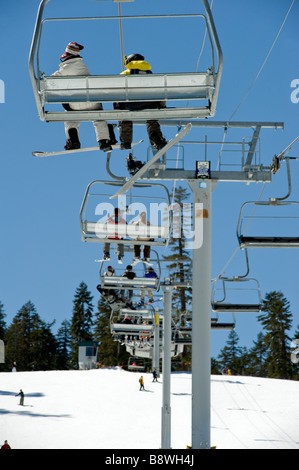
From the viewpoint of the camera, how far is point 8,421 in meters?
27.8

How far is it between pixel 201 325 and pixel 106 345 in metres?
64.1

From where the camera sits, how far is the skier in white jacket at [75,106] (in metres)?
6.61

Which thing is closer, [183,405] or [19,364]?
[183,405]

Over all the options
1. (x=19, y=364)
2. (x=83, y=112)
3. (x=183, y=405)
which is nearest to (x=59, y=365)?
(x=19, y=364)

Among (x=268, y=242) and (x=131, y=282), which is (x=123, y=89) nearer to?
(x=268, y=242)

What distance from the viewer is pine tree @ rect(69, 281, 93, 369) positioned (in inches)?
3177

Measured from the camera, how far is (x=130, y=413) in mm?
29516

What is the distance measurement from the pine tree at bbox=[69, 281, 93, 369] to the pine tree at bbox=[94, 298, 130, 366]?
3.33 metres

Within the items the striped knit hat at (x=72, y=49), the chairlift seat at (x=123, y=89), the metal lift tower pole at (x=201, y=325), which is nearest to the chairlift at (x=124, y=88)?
the chairlift seat at (x=123, y=89)
